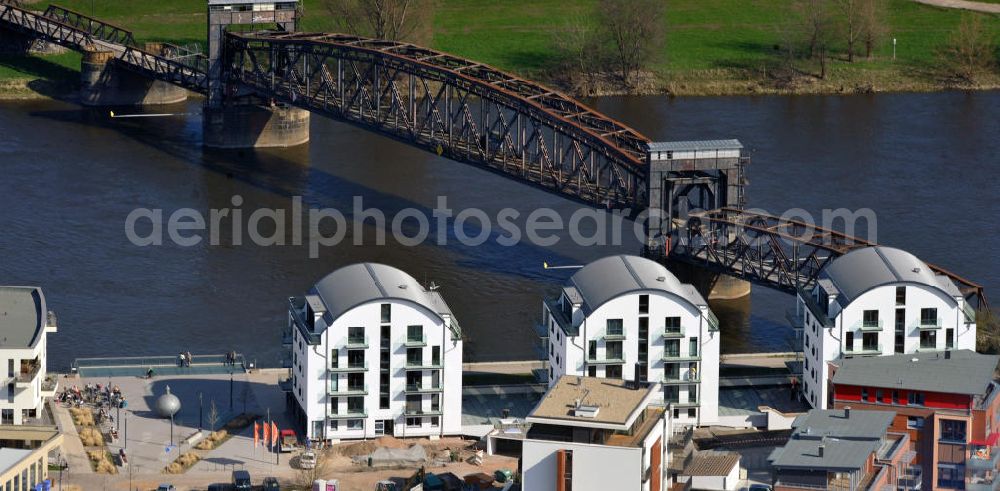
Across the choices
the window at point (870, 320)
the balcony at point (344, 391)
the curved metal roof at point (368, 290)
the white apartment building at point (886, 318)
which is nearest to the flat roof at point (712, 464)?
the white apartment building at point (886, 318)

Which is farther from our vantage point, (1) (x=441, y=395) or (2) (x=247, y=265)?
(2) (x=247, y=265)

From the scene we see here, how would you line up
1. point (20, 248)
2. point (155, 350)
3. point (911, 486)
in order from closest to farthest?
point (911, 486)
point (155, 350)
point (20, 248)

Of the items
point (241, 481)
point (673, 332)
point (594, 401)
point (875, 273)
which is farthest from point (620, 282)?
point (241, 481)

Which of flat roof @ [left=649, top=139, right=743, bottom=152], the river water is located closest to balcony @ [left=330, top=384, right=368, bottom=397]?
the river water

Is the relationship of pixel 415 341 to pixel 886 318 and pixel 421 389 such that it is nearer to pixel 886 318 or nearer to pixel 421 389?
pixel 421 389

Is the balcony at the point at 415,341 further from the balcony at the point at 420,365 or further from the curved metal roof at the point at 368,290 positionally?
the curved metal roof at the point at 368,290

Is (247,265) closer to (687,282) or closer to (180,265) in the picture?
(180,265)

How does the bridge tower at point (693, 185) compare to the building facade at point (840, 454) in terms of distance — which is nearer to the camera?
the building facade at point (840, 454)

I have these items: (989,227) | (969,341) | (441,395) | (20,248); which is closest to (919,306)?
(969,341)

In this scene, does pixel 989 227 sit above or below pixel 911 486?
above
